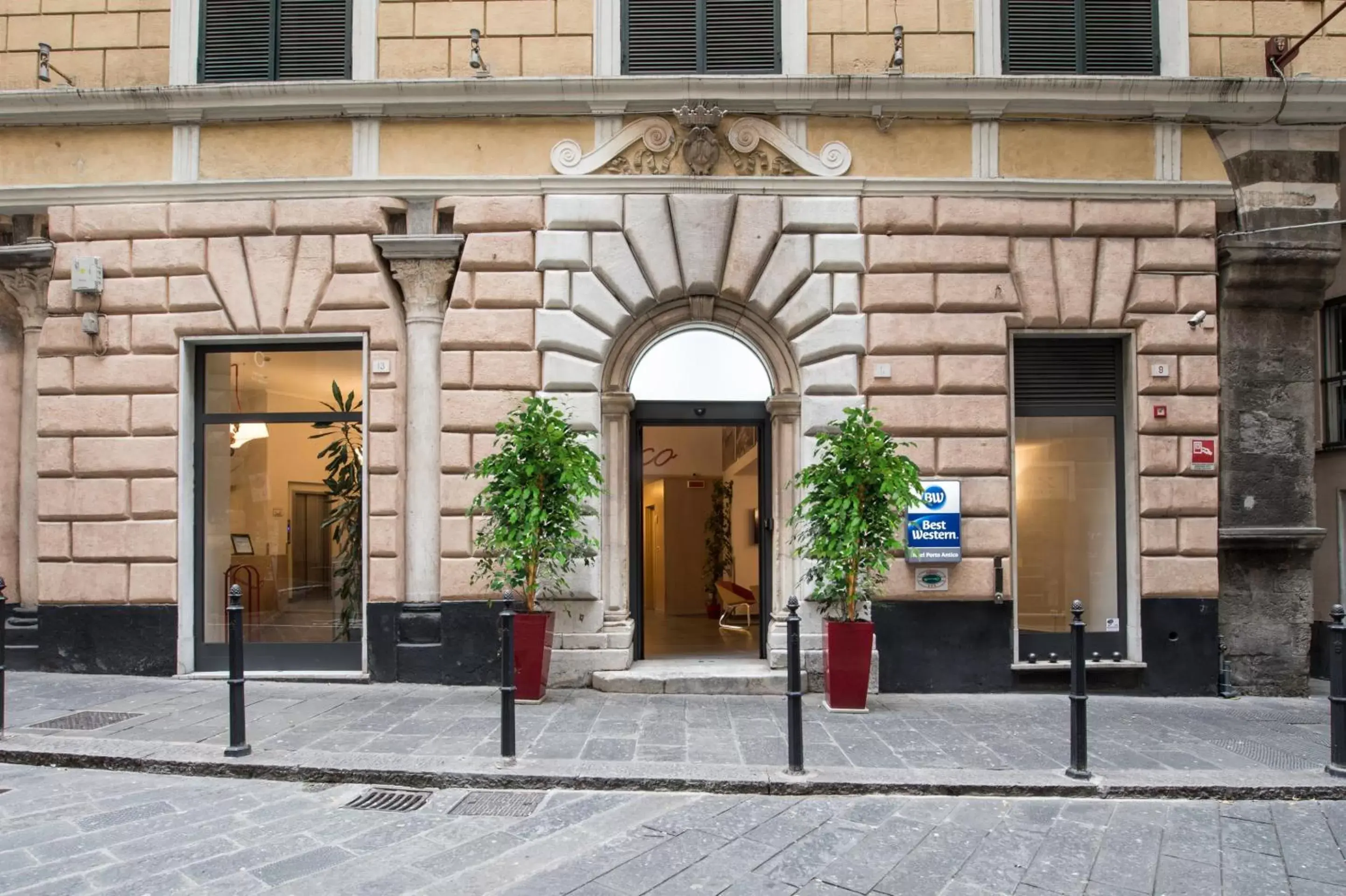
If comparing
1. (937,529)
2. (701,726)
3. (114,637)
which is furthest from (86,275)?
(937,529)

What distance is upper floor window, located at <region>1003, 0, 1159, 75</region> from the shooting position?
952 centimetres

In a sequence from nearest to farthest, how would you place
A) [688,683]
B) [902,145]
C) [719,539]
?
[688,683] < [902,145] < [719,539]

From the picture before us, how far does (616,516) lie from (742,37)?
16.8 ft

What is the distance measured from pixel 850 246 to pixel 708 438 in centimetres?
297

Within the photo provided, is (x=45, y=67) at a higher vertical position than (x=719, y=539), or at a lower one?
higher

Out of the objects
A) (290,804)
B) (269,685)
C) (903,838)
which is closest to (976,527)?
(903,838)

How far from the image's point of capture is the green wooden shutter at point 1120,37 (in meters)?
9.55

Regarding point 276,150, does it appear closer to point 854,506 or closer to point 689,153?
point 689,153

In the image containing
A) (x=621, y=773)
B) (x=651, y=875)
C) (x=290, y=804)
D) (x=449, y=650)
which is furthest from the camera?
(x=449, y=650)

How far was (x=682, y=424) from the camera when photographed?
383 inches

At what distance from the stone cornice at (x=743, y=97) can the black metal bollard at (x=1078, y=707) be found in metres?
5.42

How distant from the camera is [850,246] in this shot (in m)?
9.19

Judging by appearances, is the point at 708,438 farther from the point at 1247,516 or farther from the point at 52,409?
the point at 52,409

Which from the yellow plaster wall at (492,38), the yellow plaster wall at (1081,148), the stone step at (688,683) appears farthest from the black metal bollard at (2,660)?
the yellow plaster wall at (1081,148)
